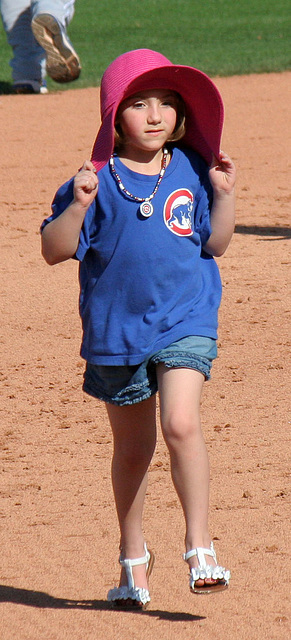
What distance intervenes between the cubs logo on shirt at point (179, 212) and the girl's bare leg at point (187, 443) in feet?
1.20

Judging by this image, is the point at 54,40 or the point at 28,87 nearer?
the point at 54,40

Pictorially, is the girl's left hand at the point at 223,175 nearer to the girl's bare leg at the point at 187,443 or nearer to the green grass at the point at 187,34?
the girl's bare leg at the point at 187,443

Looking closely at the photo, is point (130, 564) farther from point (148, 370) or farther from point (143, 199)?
point (143, 199)

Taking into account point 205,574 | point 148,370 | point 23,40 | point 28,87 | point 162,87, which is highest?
point 162,87

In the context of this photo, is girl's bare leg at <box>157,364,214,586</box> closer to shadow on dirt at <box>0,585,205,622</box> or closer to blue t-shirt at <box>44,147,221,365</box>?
blue t-shirt at <box>44,147,221,365</box>

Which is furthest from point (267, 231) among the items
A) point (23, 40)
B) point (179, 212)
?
point (23, 40)

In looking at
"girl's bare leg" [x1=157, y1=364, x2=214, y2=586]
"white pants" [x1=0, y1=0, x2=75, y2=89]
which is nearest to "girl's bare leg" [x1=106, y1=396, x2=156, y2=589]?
"girl's bare leg" [x1=157, y1=364, x2=214, y2=586]

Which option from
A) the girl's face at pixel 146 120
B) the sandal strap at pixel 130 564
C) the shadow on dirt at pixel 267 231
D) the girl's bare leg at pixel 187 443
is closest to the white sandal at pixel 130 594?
the sandal strap at pixel 130 564

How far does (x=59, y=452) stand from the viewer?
13.4 feet

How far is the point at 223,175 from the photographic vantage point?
9.26ft

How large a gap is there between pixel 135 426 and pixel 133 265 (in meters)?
0.45

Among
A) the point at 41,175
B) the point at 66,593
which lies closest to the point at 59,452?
the point at 66,593

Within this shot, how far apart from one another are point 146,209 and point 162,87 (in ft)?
1.20

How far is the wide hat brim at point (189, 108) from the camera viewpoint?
274cm
